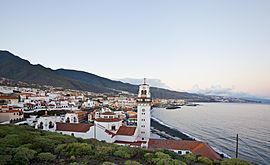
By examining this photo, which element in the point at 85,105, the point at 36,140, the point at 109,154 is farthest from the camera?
the point at 85,105

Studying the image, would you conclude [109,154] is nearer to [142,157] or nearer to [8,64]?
[142,157]

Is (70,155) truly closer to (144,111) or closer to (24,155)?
(24,155)

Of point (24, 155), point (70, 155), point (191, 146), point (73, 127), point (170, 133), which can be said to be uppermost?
point (24, 155)

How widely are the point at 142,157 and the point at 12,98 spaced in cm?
5074

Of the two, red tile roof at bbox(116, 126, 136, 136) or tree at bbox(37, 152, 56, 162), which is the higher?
tree at bbox(37, 152, 56, 162)

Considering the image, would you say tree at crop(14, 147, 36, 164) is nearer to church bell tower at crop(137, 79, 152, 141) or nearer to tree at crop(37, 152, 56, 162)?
tree at crop(37, 152, 56, 162)

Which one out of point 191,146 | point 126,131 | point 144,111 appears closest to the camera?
point 191,146

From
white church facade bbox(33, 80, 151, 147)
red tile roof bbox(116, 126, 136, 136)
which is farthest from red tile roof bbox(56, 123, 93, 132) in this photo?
red tile roof bbox(116, 126, 136, 136)

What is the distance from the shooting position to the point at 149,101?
31.2m

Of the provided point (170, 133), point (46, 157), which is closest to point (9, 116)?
point (46, 157)

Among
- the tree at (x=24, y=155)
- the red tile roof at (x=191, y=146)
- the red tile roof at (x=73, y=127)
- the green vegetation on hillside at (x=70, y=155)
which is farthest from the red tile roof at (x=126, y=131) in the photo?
the tree at (x=24, y=155)

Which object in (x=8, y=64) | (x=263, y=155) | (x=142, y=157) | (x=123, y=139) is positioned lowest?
(x=263, y=155)

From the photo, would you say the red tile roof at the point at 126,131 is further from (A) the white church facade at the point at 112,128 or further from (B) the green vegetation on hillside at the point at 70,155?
(B) the green vegetation on hillside at the point at 70,155

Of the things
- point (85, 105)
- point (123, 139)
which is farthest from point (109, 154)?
point (85, 105)
